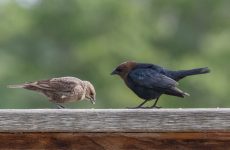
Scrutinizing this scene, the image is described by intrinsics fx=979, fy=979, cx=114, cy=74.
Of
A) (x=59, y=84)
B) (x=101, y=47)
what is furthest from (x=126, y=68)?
(x=101, y=47)

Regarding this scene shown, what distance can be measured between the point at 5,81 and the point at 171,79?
1454cm

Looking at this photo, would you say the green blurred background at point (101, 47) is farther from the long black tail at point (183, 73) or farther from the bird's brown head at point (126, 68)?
the long black tail at point (183, 73)

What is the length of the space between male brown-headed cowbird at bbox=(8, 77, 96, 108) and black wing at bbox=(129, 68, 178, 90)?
0.98m

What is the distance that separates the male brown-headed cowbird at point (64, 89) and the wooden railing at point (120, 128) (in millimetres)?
2795

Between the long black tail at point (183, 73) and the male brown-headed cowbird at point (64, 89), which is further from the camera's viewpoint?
the male brown-headed cowbird at point (64, 89)

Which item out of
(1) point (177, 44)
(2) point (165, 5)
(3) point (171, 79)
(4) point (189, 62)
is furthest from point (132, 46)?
(3) point (171, 79)

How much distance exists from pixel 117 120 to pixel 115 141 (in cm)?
10

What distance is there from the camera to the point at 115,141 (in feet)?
11.6

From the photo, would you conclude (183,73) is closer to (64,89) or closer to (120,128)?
(64,89)

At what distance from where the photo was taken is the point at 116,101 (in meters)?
20.7

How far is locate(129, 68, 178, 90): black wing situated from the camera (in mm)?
5242

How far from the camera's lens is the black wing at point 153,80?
524cm

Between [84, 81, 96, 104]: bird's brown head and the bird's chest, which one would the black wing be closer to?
the bird's chest

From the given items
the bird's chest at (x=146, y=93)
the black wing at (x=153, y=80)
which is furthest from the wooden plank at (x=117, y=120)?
the bird's chest at (x=146, y=93)
